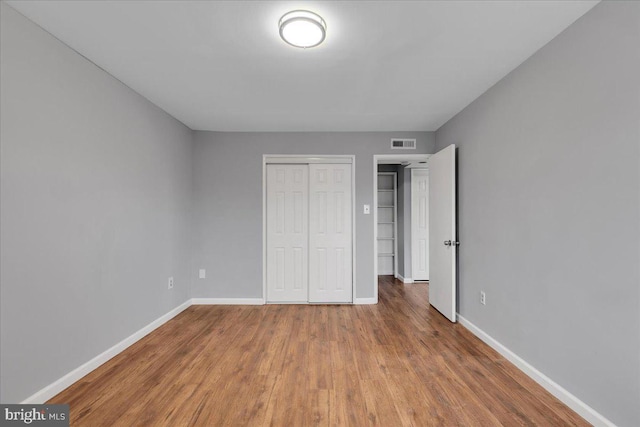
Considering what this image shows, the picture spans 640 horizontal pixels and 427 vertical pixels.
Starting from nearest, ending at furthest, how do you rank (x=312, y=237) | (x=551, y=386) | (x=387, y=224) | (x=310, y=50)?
1. (x=551, y=386)
2. (x=310, y=50)
3. (x=312, y=237)
4. (x=387, y=224)

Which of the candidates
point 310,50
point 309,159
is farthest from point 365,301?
point 310,50

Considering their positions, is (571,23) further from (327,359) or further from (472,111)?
(327,359)

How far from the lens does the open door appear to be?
322cm

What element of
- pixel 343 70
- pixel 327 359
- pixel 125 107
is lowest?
pixel 327 359

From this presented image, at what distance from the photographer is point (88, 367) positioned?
2.18m

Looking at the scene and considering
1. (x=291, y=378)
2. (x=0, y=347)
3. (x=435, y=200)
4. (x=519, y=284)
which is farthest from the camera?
(x=435, y=200)

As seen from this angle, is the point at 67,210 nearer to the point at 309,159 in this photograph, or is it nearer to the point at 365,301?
the point at 309,159

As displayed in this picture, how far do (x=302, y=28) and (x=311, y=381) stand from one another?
2407 millimetres

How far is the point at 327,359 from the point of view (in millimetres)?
2430

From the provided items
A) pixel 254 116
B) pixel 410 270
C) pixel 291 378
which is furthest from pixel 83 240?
pixel 410 270

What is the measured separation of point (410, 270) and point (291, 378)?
3.72 meters

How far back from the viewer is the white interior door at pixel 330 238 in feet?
13.4

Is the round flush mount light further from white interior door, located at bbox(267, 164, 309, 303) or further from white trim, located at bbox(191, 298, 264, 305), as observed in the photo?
white trim, located at bbox(191, 298, 264, 305)

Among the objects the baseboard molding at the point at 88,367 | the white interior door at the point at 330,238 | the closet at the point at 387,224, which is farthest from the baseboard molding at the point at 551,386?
the baseboard molding at the point at 88,367
